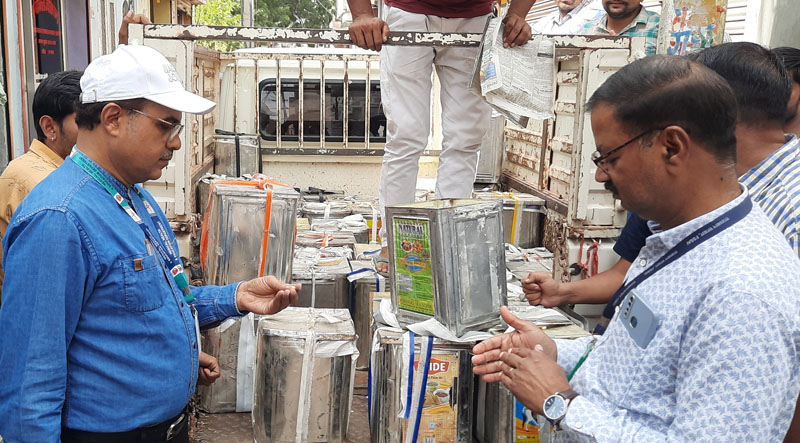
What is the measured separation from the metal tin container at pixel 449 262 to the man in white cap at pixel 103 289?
107 centimetres

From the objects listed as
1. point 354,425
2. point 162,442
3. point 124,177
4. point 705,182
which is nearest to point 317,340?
point 354,425

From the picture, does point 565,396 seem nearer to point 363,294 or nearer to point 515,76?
point 515,76

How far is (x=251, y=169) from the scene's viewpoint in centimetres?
644

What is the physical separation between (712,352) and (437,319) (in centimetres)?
167

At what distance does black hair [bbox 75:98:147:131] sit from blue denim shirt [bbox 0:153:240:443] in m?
0.12

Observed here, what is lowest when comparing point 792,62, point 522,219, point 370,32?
point 522,219

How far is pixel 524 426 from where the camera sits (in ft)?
9.46

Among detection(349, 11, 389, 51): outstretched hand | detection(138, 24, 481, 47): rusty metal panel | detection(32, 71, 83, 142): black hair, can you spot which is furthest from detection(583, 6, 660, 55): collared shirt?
detection(32, 71, 83, 142): black hair

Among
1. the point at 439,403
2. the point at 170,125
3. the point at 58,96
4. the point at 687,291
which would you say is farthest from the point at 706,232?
the point at 58,96

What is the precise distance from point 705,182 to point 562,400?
58 cm

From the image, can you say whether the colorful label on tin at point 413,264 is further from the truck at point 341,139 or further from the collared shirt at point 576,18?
the collared shirt at point 576,18

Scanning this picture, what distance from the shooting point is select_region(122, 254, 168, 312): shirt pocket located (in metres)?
1.82

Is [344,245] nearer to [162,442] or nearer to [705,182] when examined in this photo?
[162,442]

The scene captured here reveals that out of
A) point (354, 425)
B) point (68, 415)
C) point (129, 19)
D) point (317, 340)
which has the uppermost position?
point (129, 19)
